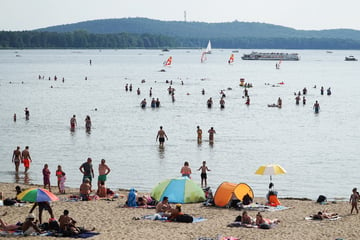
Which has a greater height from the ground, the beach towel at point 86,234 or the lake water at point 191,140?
the beach towel at point 86,234

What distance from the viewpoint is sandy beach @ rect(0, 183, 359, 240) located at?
18.5m

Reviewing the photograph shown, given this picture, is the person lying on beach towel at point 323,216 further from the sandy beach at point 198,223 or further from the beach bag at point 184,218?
the beach bag at point 184,218

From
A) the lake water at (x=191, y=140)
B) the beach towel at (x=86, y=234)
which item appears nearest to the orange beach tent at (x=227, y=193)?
the lake water at (x=191, y=140)

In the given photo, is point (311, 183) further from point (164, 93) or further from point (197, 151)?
point (164, 93)

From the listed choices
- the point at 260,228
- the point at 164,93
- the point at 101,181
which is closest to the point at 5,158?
the point at 101,181

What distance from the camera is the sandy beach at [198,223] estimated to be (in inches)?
727

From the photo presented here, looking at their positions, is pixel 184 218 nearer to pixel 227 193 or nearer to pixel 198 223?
pixel 198 223

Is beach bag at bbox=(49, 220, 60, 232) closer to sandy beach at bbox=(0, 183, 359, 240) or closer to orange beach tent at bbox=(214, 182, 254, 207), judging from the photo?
sandy beach at bbox=(0, 183, 359, 240)

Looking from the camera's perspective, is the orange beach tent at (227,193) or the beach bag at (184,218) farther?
the orange beach tent at (227,193)

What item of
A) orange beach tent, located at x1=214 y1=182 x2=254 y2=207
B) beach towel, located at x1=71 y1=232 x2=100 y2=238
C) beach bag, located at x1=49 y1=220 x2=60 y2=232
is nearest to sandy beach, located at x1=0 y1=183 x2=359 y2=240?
beach towel, located at x1=71 y1=232 x2=100 y2=238

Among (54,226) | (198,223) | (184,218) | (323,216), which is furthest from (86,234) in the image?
(323,216)

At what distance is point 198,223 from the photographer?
64.9 ft

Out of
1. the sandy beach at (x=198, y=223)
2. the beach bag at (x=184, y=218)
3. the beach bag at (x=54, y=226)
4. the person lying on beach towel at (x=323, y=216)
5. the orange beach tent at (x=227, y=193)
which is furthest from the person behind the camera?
the orange beach tent at (x=227, y=193)

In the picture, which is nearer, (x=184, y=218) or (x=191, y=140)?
(x=184, y=218)
